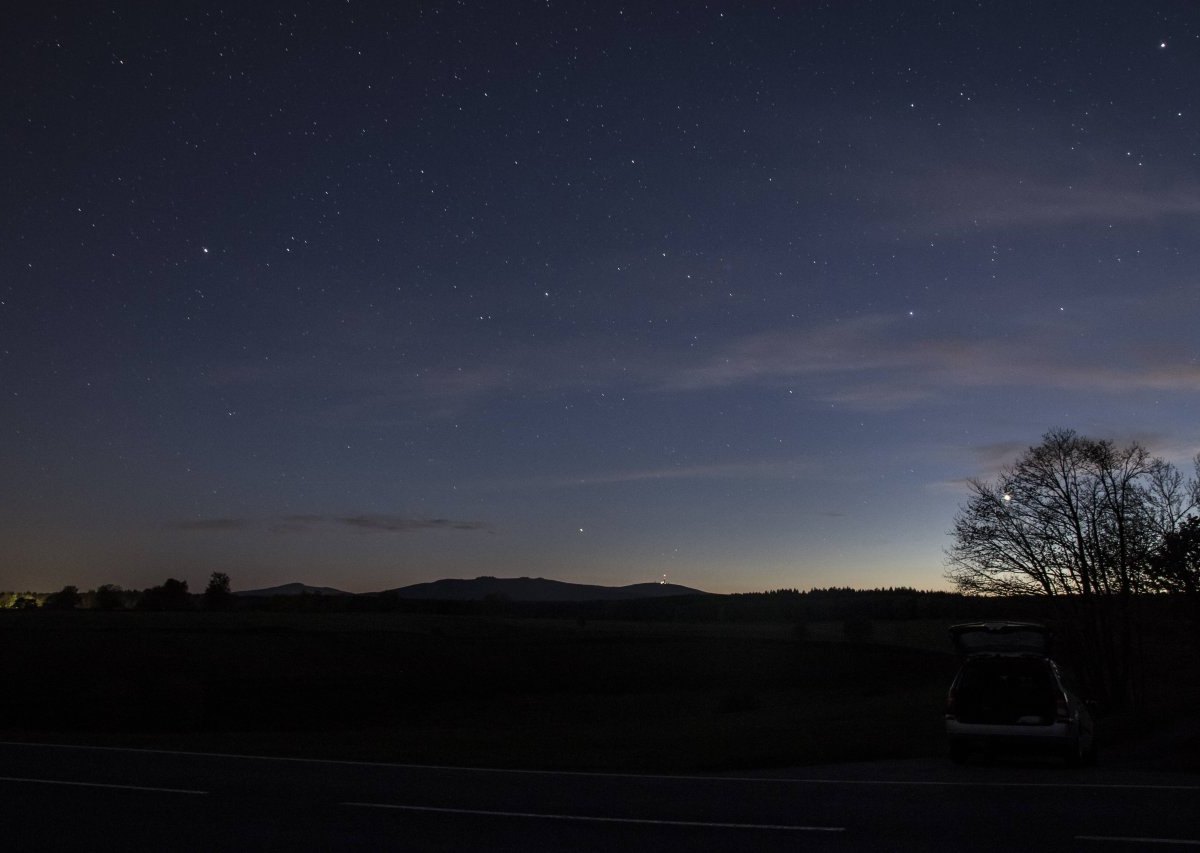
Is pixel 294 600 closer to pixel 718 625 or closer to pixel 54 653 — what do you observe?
pixel 718 625

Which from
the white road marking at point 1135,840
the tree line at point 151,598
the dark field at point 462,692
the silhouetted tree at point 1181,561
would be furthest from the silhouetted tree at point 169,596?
the white road marking at point 1135,840

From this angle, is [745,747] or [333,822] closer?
[333,822]

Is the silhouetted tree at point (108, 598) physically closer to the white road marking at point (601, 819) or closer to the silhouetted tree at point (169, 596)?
the silhouetted tree at point (169, 596)

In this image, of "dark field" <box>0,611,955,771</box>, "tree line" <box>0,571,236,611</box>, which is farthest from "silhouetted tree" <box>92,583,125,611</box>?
"dark field" <box>0,611,955,771</box>

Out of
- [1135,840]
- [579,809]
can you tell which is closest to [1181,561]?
[1135,840]

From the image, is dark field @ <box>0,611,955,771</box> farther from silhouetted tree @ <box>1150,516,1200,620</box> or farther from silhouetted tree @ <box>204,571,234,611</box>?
silhouetted tree @ <box>204,571,234,611</box>

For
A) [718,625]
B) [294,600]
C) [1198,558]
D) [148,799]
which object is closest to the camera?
[148,799]

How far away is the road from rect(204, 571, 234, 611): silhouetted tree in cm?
14576

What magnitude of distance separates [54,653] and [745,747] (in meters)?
47.9

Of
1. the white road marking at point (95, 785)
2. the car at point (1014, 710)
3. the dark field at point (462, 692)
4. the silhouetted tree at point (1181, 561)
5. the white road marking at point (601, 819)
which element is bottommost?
the dark field at point (462, 692)

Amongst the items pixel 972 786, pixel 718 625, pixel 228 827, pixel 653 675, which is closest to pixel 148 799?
pixel 228 827

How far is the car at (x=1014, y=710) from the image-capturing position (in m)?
14.4

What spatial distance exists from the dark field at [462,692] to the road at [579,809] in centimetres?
285

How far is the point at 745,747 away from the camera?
62.2 feet
